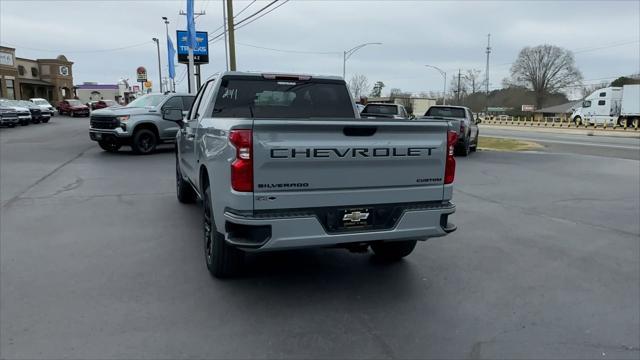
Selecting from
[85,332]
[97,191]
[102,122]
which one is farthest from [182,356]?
[102,122]

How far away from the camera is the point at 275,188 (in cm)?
Result: 364

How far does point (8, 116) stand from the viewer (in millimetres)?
27016

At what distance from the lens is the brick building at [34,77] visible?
55250 mm

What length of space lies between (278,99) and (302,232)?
2.39 m

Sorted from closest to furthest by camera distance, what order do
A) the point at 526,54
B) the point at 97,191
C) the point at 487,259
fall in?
the point at 487,259 → the point at 97,191 → the point at 526,54

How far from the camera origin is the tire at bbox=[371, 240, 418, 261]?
500 cm

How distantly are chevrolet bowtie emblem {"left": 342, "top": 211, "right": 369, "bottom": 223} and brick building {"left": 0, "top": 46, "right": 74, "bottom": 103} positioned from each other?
62.9 meters

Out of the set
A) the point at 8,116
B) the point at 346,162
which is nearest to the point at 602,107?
the point at 8,116

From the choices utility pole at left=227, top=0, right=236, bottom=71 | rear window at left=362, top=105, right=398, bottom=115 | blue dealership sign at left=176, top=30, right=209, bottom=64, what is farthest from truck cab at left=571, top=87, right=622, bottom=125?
utility pole at left=227, top=0, right=236, bottom=71

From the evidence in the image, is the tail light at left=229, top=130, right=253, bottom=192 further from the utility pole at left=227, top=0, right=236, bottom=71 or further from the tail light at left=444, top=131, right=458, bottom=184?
the utility pole at left=227, top=0, right=236, bottom=71

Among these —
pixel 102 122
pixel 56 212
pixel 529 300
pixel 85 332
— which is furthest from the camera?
pixel 102 122

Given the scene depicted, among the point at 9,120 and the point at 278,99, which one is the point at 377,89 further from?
the point at 278,99

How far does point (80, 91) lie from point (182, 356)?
92.6 m

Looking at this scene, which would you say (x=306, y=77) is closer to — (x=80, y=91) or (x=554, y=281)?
(x=554, y=281)
